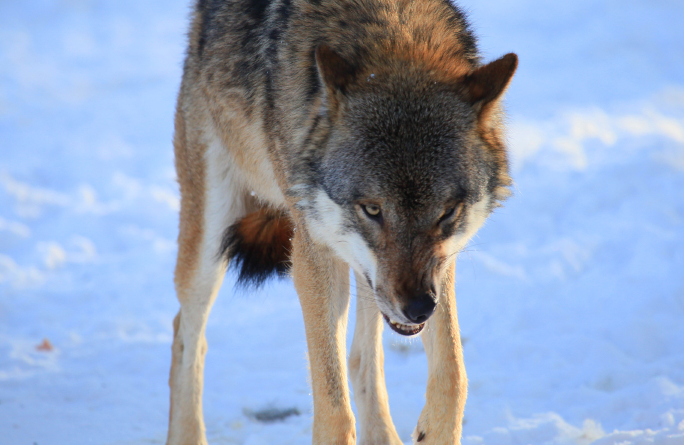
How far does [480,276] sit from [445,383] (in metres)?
2.81

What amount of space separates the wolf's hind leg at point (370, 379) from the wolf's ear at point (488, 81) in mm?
1171

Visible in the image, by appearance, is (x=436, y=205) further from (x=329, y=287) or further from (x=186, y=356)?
(x=186, y=356)

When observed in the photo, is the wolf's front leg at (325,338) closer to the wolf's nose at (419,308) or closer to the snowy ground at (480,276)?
the wolf's nose at (419,308)

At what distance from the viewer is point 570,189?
247 inches

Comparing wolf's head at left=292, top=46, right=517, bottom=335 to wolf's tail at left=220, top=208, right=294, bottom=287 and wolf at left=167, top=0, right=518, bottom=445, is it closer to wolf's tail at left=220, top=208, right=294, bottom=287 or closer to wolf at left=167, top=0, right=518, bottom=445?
wolf at left=167, top=0, right=518, bottom=445

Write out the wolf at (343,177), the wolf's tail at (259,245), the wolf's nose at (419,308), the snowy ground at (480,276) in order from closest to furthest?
the wolf's nose at (419,308) → the wolf at (343,177) → the wolf's tail at (259,245) → the snowy ground at (480,276)

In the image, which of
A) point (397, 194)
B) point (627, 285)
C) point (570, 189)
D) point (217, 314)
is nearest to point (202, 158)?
point (397, 194)

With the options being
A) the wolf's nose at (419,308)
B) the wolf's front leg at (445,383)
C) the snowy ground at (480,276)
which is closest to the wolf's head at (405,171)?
the wolf's nose at (419,308)

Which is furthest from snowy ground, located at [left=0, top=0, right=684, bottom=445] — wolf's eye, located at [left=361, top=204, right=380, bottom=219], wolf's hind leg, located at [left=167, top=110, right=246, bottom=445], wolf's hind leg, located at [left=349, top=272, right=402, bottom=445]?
wolf's eye, located at [left=361, top=204, right=380, bottom=219]

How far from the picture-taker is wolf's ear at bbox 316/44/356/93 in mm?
2342

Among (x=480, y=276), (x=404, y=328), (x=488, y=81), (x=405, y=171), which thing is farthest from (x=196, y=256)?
(x=480, y=276)

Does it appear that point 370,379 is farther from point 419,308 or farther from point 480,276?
point 480,276

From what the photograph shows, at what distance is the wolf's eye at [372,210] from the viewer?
2303mm

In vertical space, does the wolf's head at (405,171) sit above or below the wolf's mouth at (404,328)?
above
